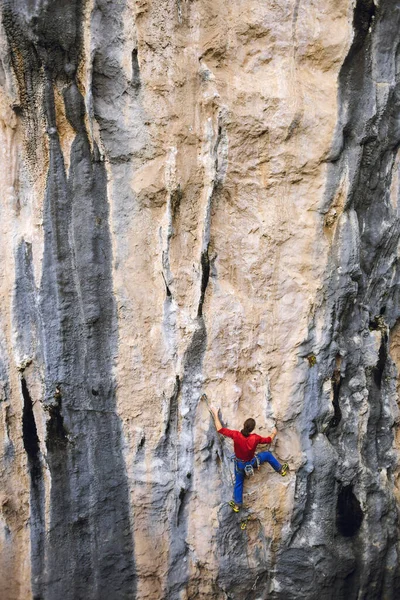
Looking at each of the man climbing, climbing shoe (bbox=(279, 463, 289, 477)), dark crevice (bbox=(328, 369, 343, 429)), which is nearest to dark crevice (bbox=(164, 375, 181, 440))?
the man climbing

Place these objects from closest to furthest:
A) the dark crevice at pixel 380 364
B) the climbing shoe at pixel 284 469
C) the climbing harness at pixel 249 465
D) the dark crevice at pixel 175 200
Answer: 1. the dark crevice at pixel 175 200
2. the climbing harness at pixel 249 465
3. the climbing shoe at pixel 284 469
4. the dark crevice at pixel 380 364

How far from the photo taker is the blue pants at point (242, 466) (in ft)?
16.4

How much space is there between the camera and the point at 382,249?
200 inches

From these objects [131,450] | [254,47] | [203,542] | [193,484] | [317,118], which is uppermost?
[254,47]

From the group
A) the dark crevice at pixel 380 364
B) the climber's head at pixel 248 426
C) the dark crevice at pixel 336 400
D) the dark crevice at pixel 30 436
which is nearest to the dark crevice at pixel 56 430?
the dark crevice at pixel 30 436

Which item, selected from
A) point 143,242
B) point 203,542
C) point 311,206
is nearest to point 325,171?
point 311,206

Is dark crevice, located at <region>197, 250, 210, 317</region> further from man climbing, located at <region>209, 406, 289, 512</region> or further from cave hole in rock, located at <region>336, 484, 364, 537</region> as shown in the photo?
cave hole in rock, located at <region>336, 484, 364, 537</region>

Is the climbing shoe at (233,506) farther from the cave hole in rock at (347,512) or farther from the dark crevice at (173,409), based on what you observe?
the cave hole in rock at (347,512)

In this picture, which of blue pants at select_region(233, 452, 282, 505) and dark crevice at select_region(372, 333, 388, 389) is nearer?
blue pants at select_region(233, 452, 282, 505)

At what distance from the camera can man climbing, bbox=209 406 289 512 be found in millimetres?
4887

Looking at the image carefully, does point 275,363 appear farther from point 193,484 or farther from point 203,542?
point 203,542

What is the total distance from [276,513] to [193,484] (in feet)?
2.77

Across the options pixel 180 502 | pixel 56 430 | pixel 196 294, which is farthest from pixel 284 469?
pixel 56 430

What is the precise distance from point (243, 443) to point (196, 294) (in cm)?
135
